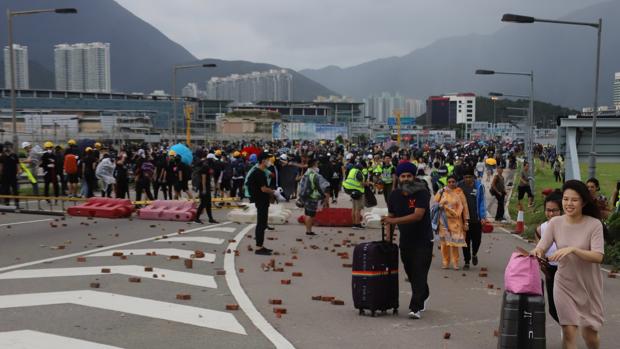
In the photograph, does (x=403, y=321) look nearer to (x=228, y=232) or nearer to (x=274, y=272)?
(x=274, y=272)

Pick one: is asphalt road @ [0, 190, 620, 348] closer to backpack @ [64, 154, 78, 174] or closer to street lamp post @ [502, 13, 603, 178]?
street lamp post @ [502, 13, 603, 178]

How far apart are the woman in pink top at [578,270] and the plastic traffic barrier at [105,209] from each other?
1469cm

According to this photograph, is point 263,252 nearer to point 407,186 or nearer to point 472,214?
point 472,214

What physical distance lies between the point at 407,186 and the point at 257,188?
16.6 feet

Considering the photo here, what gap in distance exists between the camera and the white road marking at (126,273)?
9.70 meters

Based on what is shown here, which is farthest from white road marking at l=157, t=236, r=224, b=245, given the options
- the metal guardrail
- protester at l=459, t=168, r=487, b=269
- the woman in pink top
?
the woman in pink top

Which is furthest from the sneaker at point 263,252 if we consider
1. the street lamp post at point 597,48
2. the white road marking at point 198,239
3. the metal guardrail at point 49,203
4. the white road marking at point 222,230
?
the street lamp post at point 597,48

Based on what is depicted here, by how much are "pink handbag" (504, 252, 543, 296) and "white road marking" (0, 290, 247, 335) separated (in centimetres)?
268

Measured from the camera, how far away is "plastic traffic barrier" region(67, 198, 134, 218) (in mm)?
18578

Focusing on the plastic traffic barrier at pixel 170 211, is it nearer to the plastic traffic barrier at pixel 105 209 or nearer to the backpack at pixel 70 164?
the plastic traffic barrier at pixel 105 209

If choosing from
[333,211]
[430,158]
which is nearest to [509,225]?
[333,211]

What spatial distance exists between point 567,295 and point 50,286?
6318 millimetres

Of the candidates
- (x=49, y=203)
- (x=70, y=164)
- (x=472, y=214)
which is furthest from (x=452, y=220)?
(x=70, y=164)

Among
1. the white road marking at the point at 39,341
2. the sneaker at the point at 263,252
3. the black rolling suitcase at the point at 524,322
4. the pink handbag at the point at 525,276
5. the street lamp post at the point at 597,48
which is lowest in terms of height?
the sneaker at the point at 263,252
